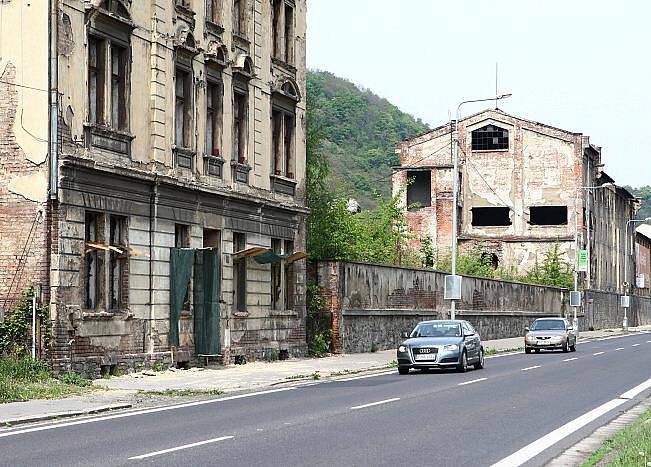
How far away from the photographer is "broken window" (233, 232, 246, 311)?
35.6m

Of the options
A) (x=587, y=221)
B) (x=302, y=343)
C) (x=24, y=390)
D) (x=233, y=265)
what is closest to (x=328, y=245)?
(x=302, y=343)

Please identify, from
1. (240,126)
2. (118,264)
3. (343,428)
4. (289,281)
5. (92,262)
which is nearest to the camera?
(343,428)

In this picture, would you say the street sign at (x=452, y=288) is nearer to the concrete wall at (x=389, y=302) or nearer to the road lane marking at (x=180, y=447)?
the concrete wall at (x=389, y=302)

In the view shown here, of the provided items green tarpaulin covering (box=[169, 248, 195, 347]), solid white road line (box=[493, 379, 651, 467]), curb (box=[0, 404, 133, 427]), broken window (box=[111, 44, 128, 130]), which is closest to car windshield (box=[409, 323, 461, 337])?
green tarpaulin covering (box=[169, 248, 195, 347])

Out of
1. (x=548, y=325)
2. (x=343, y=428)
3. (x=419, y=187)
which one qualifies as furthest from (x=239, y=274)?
(x=419, y=187)

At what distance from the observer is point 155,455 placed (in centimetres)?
1319

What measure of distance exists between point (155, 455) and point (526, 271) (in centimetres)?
7453

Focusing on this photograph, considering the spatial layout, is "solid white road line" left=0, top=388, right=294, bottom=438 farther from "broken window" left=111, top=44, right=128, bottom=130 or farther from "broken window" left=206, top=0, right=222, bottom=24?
"broken window" left=206, top=0, right=222, bottom=24

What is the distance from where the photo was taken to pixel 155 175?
2975 centimetres

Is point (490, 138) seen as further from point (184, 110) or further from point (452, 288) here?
point (184, 110)

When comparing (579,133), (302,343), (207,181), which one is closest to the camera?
(207,181)

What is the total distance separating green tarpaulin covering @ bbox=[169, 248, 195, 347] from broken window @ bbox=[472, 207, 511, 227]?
186 ft

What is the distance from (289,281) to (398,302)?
9.78 meters

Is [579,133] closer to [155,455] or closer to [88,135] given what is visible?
[88,135]
